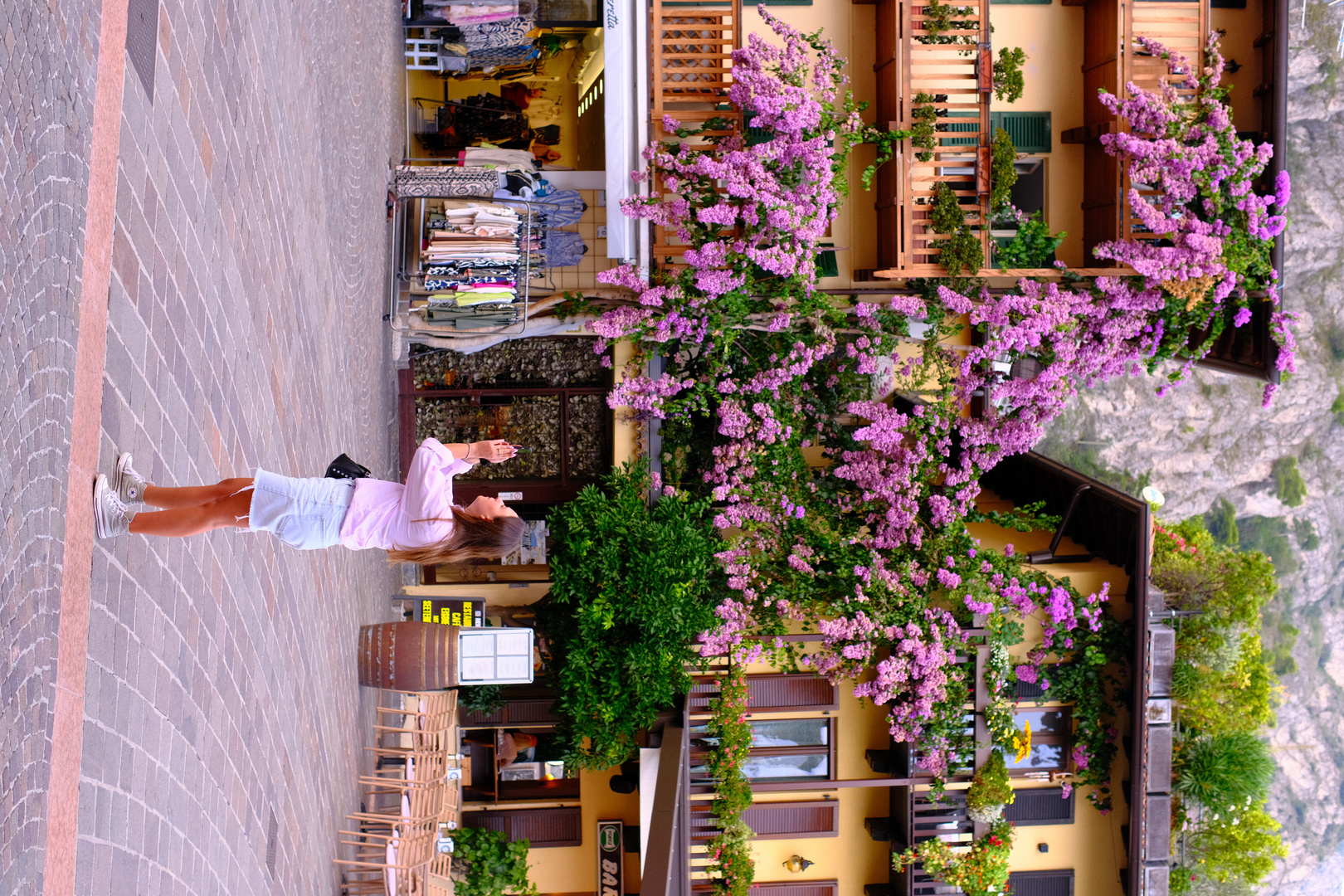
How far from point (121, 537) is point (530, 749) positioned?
30.4 feet

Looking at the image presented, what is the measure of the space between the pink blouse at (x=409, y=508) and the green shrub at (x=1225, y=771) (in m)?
10.2

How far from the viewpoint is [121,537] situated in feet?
15.1

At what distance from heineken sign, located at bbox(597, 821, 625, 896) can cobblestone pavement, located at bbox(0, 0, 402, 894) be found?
4667mm

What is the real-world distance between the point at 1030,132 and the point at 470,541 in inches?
372

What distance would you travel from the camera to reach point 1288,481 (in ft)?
62.1

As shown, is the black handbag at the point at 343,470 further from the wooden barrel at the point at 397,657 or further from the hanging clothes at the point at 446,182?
the hanging clothes at the point at 446,182

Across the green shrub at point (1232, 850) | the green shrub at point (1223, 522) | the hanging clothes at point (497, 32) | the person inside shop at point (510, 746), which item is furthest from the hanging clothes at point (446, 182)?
the green shrub at point (1223, 522)

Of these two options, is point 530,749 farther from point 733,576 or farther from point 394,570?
point 733,576

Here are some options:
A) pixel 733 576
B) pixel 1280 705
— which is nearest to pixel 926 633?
pixel 733 576

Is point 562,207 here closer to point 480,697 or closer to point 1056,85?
point 480,697

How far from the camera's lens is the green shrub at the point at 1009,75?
36.5ft

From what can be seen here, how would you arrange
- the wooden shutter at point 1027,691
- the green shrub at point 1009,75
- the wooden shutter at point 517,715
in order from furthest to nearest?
the wooden shutter at point 517,715
the wooden shutter at point 1027,691
the green shrub at point 1009,75

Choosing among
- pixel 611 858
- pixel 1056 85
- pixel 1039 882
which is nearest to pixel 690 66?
pixel 1056 85

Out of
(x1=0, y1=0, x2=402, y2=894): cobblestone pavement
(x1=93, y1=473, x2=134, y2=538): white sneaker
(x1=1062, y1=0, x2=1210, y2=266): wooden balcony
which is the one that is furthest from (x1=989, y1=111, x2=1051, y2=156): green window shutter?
(x1=93, y1=473, x2=134, y2=538): white sneaker
